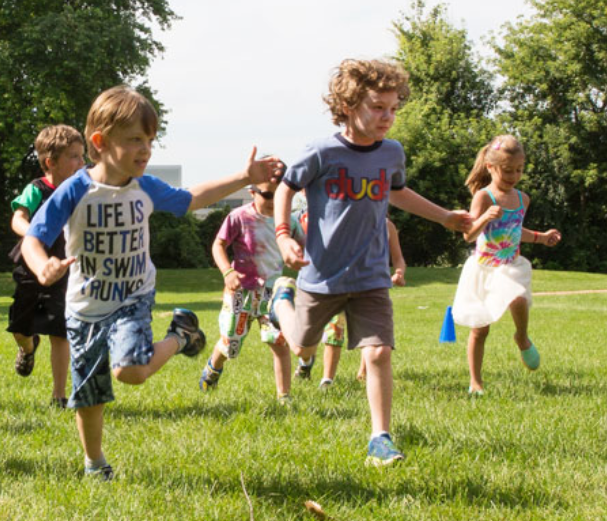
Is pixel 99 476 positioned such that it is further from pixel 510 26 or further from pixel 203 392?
pixel 510 26

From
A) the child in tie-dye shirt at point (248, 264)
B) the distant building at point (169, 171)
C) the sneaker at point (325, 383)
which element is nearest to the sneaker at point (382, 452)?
the child in tie-dye shirt at point (248, 264)

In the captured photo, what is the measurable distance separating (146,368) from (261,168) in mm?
1122

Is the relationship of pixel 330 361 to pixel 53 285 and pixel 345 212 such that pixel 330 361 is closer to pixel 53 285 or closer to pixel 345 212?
pixel 53 285

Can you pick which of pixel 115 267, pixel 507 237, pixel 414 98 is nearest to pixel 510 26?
pixel 414 98

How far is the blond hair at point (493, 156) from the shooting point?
5.84 metres

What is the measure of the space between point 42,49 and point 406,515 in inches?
1018

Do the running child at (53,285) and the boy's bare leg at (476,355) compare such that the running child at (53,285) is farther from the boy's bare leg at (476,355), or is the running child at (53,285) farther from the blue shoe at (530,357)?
the blue shoe at (530,357)

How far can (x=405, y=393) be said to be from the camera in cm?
595

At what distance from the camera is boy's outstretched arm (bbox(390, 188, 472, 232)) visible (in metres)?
4.56

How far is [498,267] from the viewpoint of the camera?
6074mm

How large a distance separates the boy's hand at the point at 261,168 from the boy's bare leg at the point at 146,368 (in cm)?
90

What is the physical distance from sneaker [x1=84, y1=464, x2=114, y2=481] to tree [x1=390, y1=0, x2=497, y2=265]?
37529 millimetres

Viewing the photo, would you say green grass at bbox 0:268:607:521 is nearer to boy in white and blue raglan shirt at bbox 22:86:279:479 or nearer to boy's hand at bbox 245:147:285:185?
boy in white and blue raglan shirt at bbox 22:86:279:479

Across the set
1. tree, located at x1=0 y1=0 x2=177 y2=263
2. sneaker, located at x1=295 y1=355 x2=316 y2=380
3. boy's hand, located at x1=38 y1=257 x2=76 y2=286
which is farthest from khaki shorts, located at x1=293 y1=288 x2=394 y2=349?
tree, located at x1=0 y1=0 x2=177 y2=263
